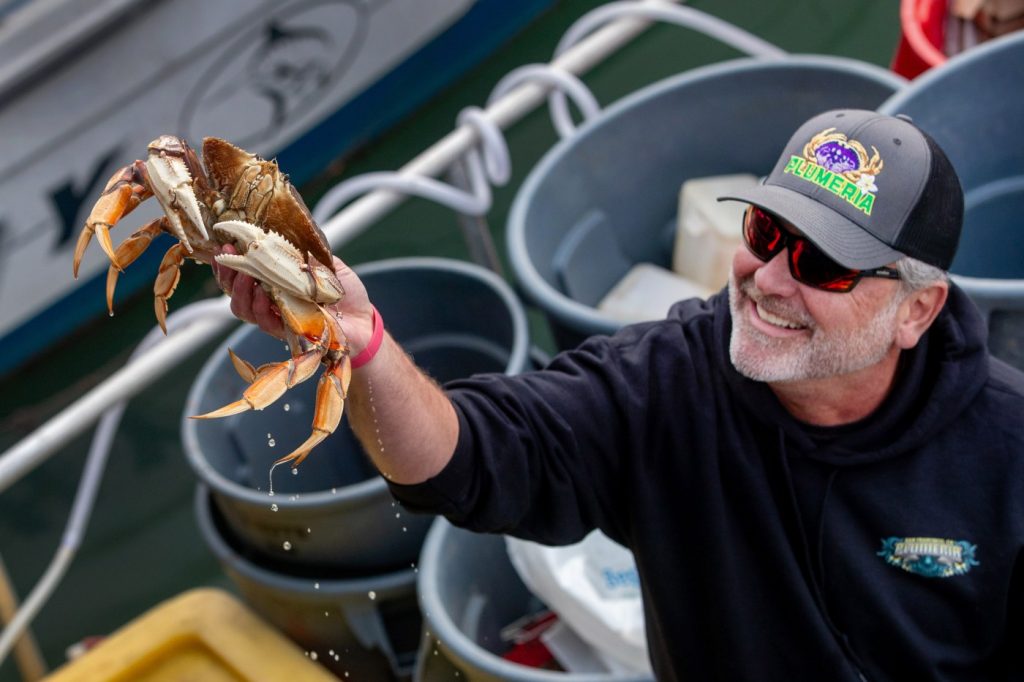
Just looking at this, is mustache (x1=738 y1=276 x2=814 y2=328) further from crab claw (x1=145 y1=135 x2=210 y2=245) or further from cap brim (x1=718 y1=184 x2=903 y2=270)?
crab claw (x1=145 y1=135 x2=210 y2=245)

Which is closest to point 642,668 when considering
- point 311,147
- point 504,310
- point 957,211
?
point 504,310

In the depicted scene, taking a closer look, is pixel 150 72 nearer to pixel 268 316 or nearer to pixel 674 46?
pixel 674 46

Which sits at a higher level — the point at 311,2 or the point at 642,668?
the point at 311,2

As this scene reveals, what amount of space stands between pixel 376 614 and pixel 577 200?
1075 mm

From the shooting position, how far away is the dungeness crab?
4.18 feet

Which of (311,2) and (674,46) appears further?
(674,46)

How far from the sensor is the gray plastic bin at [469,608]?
195cm

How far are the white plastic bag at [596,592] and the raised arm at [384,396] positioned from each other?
77cm

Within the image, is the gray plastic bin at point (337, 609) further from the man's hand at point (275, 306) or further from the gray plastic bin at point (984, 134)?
the gray plastic bin at point (984, 134)

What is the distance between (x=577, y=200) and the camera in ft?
9.23

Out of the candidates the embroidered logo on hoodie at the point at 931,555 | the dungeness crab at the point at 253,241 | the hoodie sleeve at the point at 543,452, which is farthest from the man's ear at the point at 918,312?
the dungeness crab at the point at 253,241

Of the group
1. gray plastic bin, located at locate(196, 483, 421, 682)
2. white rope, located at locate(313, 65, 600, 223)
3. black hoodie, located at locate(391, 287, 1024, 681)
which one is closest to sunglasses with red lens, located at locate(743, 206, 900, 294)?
black hoodie, located at locate(391, 287, 1024, 681)

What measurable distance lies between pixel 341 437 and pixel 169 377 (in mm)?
1655

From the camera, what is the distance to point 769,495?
64.3 inches
